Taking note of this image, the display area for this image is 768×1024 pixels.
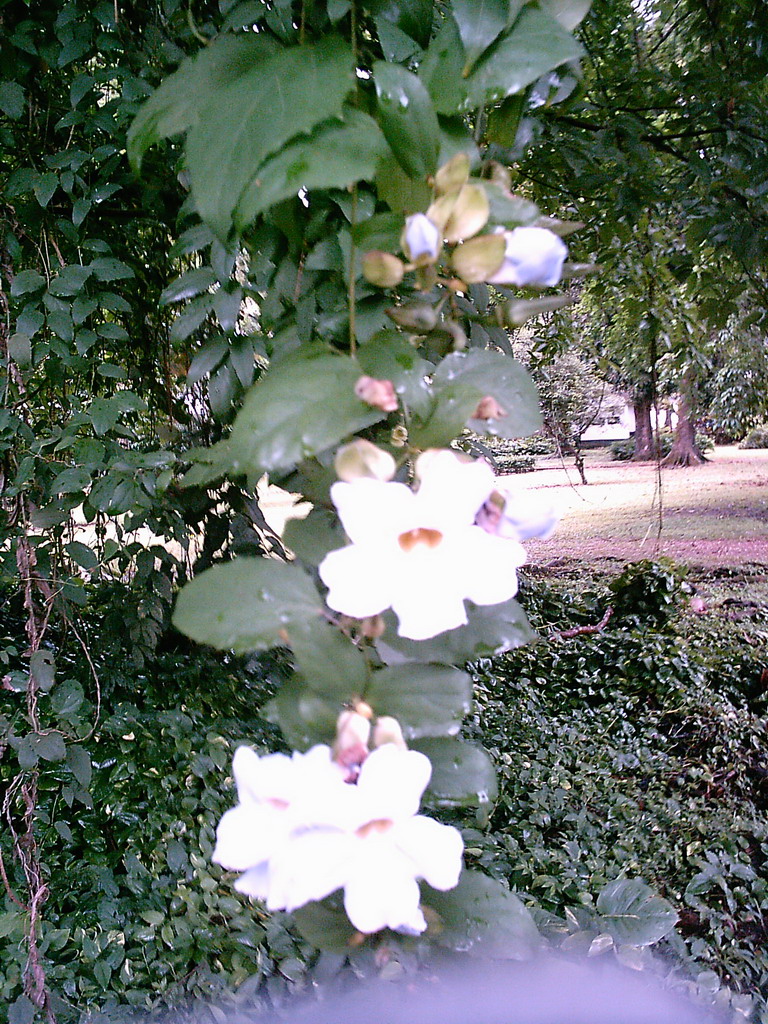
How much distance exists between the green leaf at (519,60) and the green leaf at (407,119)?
42 mm

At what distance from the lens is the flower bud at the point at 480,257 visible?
0.43 metres

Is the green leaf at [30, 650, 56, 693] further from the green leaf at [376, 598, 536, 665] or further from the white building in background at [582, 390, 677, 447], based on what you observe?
the white building in background at [582, 390, 677, 447]

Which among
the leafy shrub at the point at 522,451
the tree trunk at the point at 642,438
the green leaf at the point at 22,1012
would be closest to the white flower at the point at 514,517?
the green leaf at the point at 22,1012

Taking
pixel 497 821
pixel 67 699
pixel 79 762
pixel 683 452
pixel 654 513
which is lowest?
pixel 683 452

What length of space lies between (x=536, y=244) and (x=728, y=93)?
1.69 metres

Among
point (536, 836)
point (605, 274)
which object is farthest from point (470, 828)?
point (605, 274)

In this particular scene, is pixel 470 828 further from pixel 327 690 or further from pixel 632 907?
pixel 327 690

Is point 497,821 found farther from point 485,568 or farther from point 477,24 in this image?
point 477,24

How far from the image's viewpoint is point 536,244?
0.45 metres

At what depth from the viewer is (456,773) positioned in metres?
0.43

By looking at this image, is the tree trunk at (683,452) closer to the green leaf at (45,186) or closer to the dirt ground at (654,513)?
the dirt ground at (654,513)

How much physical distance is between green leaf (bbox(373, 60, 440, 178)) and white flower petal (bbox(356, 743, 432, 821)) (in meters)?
0.37

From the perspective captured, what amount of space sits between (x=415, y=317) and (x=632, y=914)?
1.28 meters

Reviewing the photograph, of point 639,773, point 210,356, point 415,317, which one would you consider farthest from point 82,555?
point 639,773
